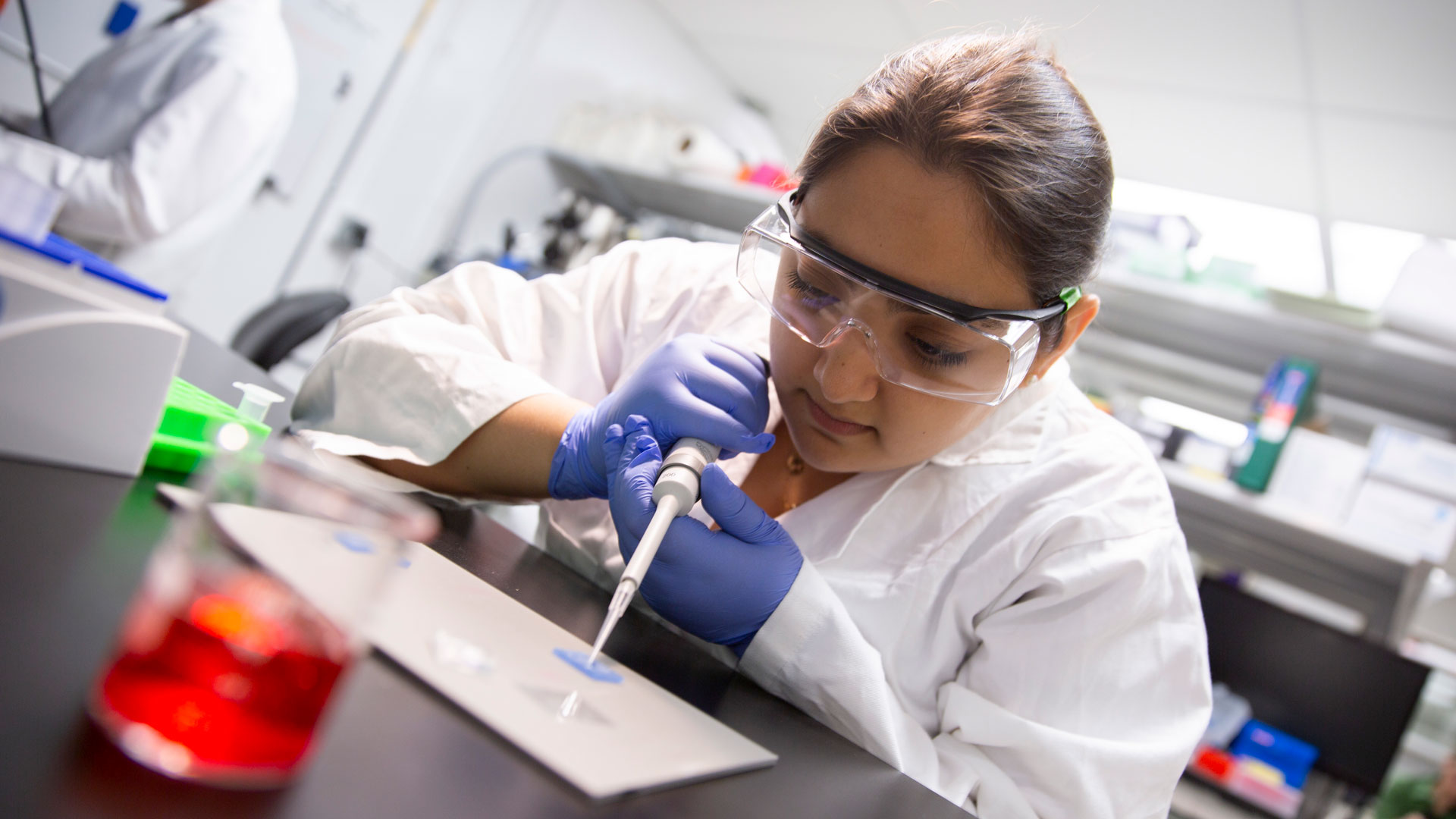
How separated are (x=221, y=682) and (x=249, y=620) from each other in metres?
0.03

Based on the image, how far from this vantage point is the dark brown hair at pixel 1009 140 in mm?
912

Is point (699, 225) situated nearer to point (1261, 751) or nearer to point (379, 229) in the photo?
point (379, 229)

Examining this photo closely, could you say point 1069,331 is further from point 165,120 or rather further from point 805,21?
point 805,21

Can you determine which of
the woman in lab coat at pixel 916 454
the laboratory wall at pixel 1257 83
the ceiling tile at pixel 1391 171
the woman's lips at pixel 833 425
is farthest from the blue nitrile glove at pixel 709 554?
the ceiling tile at pixel 1391 171

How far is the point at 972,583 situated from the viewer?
40.6 inches

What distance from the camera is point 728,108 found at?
445cm

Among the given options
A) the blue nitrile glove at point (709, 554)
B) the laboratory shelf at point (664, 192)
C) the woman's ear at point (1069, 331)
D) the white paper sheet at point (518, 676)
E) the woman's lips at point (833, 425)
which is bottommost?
the white paper sheet at point (518, 676)

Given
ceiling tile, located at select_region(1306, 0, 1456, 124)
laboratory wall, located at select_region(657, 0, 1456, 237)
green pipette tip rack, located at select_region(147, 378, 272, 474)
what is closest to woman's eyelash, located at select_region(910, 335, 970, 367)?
green pipette tip rack, located at select_region(147, 378, 272, 474)

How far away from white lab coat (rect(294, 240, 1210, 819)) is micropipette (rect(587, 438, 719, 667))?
16 cm

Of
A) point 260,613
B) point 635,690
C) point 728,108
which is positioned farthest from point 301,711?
point 728,108

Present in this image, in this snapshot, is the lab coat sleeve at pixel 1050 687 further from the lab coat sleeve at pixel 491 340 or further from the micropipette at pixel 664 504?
the lab coat sleeve at pixel 491 340

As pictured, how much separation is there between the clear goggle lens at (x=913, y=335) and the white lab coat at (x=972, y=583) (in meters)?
0.19

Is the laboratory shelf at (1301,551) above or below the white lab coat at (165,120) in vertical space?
above

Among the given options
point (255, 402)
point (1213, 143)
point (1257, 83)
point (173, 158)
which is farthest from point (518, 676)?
point (1213, 143)
